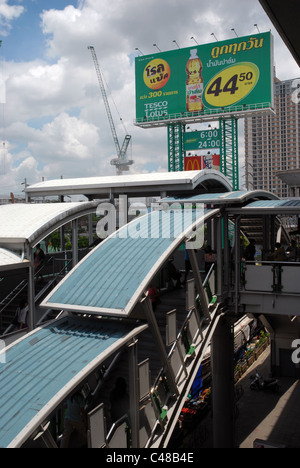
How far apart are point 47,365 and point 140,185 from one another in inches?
335

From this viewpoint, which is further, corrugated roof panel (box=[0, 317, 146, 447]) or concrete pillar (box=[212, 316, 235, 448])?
concrete pillar (box=[212, 316, 235, 448])

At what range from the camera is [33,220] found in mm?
10617

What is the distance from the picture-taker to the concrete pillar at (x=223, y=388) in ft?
40.1

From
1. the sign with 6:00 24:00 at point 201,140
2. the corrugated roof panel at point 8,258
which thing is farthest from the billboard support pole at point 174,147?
the corrugated roof panel at point 8,258

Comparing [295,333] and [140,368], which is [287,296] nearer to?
[140,368]

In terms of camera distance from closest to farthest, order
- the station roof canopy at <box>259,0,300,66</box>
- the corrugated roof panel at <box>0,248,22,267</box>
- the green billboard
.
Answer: the station roof canopy at <box>259,0,300,66</box>, the corrugated roof panel at <box>0,248,22,267</box>, the green billboard

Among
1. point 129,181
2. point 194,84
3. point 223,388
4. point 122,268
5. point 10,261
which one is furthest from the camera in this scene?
point 194,84

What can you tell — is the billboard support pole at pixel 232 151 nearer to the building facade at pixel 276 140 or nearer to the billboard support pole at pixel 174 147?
the billboard support pole at pixel 174 147

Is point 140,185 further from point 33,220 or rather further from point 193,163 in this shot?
point 193,163

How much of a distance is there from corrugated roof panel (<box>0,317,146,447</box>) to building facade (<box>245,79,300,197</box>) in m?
47.1

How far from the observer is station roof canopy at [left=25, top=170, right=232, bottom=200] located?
42.5ft

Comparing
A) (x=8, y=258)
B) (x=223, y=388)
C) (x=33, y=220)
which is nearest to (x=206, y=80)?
(x=33, y=220)

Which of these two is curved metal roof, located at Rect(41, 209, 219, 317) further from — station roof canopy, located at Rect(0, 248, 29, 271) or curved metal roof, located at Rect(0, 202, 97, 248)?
curved metal roof, located at Rect(0, 202, 97, 248)

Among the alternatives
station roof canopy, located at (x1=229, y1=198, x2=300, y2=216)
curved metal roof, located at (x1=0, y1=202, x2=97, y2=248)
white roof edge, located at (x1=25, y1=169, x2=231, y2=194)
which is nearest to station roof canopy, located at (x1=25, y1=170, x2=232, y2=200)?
white roof edge, located at (x1=25, y1=169, x2=231, y2=194)
